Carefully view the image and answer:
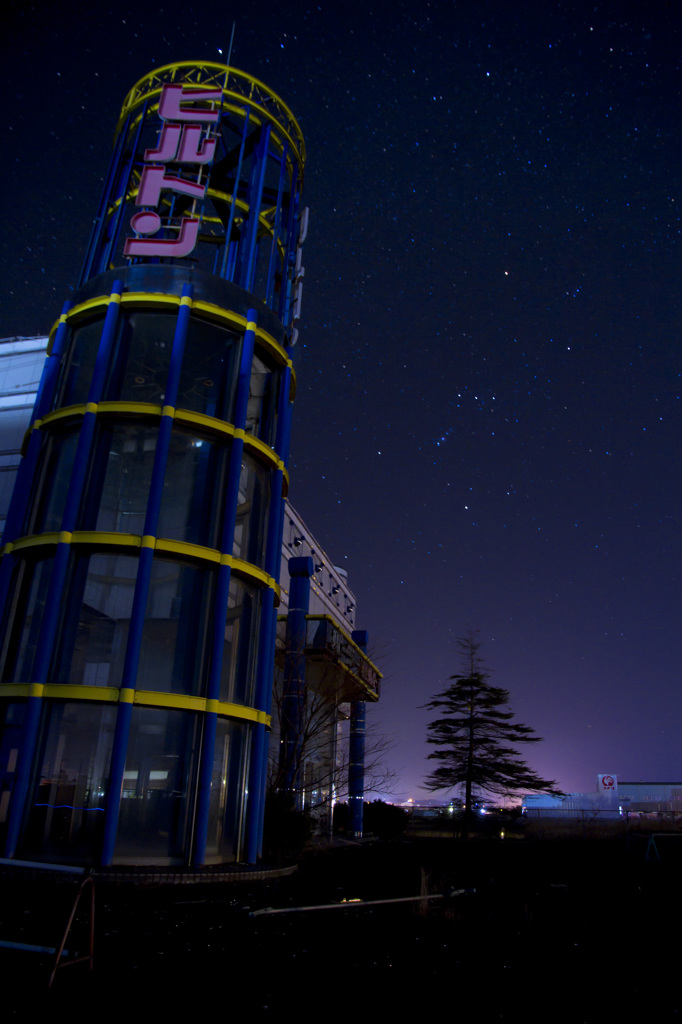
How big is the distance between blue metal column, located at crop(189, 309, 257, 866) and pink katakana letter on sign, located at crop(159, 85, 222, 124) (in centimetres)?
786

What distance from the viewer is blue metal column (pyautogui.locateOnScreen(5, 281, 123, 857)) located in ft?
43.9

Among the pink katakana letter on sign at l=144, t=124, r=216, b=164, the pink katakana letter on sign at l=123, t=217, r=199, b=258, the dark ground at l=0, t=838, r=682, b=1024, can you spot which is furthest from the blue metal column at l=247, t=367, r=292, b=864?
the pink katakana letter on sign at l=144, t=124, r=216, b=164

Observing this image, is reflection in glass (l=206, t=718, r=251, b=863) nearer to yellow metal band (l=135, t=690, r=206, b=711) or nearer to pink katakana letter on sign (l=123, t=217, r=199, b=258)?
yellow metal band (l=135, t=690, r=206, b=711)

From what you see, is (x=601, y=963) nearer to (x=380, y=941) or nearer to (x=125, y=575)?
(x=380, y=941)

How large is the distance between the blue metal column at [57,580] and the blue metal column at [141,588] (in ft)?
5.01

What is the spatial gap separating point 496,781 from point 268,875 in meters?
33.3

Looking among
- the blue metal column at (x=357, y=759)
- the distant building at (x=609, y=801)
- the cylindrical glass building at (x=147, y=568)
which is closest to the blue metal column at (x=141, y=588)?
the cylindrical glass building at (x=147, y=568)

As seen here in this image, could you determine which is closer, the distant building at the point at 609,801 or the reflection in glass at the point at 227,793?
the reflection in glass at the point at 227,793

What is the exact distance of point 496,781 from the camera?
146 feet

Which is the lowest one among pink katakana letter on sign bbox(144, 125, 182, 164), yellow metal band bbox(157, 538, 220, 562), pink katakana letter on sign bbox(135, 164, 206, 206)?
yellow metal band bbox(157, 538, 220, 562)

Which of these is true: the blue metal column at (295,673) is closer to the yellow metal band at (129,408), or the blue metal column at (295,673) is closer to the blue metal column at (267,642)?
the blue metal column at (267,642)

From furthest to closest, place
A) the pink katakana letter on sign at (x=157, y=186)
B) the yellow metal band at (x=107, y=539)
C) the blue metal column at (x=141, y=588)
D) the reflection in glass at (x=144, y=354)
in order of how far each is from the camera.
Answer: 1. the pink katakana letter on sign at (x=157, y=186)
2. the reflection in glass at (x=144, y=354)
3. the yellow metal band at (x=107, y=539)
4. the blue metal column at (x=141, y=588)

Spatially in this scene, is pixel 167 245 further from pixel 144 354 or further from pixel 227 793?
pixel 227 793

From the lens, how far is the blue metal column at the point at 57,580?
13.4m
